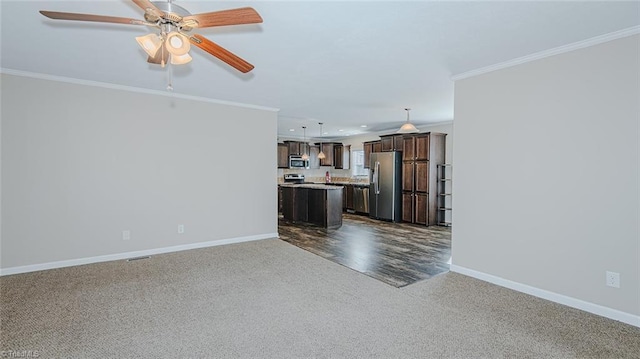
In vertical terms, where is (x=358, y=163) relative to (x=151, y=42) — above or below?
below

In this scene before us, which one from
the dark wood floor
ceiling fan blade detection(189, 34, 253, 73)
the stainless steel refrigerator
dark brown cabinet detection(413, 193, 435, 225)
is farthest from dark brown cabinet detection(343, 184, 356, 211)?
ceiling fan blade detection(189, 34, 253, 73)

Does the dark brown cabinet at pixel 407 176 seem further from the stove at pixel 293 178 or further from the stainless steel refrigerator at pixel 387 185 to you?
the stove at pixel 293 178

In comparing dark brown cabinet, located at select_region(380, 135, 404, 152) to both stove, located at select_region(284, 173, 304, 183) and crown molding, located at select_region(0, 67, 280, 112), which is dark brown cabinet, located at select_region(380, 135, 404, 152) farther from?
crown molding, located at select_region(0, 67, 280, 112)

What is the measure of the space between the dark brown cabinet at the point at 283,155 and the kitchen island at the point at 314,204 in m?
1.71

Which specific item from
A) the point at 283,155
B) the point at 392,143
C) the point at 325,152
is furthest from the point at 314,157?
the point at 392,143

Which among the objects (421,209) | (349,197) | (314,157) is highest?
(314,157)

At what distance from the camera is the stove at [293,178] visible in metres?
9.61

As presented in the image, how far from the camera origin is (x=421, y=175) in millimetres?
7125

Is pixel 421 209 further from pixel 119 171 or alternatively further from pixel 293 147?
pixel 119 171

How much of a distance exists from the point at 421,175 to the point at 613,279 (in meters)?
4.58

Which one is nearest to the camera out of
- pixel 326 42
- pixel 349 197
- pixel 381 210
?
pixel 326 42

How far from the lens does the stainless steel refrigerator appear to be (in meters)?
7.52

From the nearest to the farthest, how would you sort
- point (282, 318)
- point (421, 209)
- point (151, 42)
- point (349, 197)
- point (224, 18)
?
point (224, 18) → point (151, 42) → point (282, 318) → point (421, 209) → point (349, 197)

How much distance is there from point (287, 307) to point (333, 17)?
246 cm
